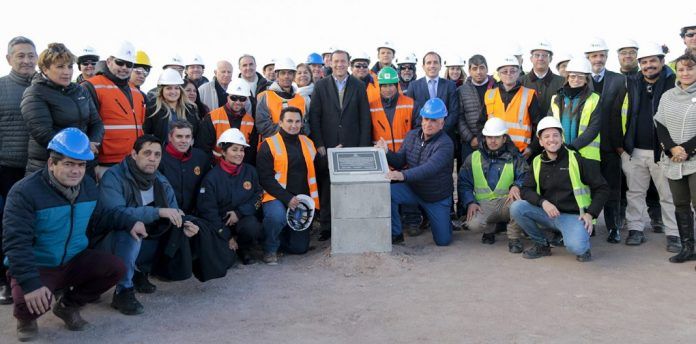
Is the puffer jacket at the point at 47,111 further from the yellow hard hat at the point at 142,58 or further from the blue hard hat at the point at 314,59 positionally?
the blue hard hat at the point at 314,59

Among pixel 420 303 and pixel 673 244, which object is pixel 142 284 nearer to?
pixel 420 303

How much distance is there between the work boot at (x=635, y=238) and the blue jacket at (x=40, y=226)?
5.82 meters

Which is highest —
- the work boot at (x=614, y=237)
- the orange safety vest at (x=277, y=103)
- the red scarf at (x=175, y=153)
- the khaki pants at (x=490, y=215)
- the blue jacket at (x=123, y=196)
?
the orange safety vest at (x=277, y=103)

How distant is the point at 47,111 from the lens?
18.4 ft

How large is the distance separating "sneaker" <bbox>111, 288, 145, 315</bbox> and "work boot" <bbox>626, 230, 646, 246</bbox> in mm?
5432

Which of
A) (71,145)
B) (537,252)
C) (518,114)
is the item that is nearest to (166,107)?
(71,145)

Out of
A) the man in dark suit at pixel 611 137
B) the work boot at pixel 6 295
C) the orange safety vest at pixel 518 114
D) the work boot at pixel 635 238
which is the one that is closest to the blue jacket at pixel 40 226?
the work boot at pixel 6 295

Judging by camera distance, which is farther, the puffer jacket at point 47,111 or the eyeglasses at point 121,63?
the eyeglasses at point 121,63

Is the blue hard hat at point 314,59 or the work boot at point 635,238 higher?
the blue hard hat at point 314,59

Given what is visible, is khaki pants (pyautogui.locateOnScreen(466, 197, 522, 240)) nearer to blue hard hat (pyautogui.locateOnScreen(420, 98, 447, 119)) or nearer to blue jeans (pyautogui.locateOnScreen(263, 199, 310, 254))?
blue hard hat (pyautogui.locateOnScreen(420, 98, 447, 119))

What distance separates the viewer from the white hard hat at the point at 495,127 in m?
7.52

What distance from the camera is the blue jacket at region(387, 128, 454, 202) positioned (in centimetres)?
748

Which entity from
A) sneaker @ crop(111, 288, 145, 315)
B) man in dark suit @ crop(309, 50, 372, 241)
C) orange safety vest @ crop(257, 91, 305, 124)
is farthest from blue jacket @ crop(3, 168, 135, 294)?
man in dark suit @ crop(309, 50, 372, 241)

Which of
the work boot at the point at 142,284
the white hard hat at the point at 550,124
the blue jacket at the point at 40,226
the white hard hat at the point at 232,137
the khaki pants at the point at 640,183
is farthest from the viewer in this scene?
the khaki pants at the point at 640,183
